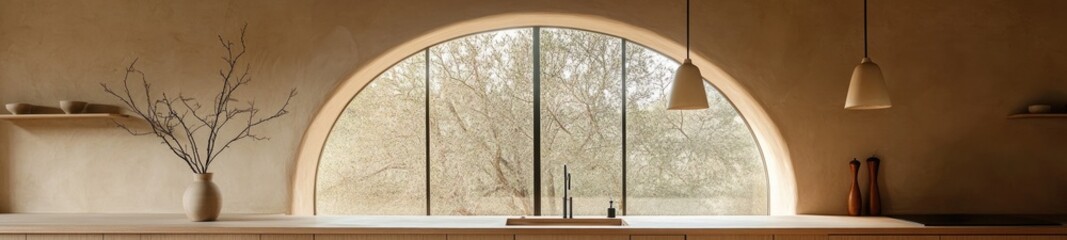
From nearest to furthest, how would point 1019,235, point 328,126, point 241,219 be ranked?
point 1019,235, point 241,219, point 328,126

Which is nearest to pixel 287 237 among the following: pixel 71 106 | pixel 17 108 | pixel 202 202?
pixel 202 202

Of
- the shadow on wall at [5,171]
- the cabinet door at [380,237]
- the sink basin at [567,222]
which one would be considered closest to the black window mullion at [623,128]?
the sink basin at [567,222]

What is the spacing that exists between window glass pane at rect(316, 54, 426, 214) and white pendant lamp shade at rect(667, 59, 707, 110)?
2.10m

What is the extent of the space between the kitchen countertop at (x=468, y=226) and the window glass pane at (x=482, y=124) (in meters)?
1.02

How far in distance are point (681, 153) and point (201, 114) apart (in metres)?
2.82

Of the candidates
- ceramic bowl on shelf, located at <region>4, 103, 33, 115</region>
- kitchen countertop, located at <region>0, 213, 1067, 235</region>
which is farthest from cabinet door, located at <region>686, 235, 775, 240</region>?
ceramic bowl on shelf, located at <region>4, 103, 33, 115</region>

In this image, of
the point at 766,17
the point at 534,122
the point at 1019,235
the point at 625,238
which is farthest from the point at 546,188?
the point at 1019,235

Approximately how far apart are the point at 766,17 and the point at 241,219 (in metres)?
2.90

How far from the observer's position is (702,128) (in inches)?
177

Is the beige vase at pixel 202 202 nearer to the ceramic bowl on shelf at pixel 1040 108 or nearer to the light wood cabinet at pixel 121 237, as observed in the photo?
the light wood cabinet at pixel 121 237

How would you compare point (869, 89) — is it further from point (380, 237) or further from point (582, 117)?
point (582, 117)

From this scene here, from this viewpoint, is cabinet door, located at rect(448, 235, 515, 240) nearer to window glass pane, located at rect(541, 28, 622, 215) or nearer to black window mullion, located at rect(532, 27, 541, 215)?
black window mullion, located at rect(532, 27, 541, 215)

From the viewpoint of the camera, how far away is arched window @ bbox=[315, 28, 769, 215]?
4457 millimetres

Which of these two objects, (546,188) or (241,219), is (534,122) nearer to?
(546,188)
